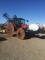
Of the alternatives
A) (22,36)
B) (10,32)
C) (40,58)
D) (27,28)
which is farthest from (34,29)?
(40,58)

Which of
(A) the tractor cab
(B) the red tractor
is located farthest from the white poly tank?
(A) the tractor cab

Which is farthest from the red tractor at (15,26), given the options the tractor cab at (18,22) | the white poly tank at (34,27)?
the white poly tank at (34,27)

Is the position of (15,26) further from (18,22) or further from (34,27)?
(34,27)

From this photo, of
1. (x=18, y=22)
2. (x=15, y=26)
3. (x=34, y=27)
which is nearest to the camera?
(x=34, y=27)

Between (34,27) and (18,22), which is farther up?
(18,22)

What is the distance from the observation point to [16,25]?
17.4 m

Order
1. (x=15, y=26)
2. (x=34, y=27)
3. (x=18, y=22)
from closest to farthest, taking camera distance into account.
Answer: (x=34, y=27) < (x=15, y=26) < (x=18, y=22)

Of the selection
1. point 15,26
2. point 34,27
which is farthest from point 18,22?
point 34,27

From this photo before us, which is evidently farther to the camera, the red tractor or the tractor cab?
the tractor cab

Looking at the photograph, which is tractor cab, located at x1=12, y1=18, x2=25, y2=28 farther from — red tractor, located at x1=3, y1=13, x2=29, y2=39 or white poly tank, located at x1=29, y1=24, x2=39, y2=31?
white poly tank, located at x1=29, y1=24, x2=39, y2=31

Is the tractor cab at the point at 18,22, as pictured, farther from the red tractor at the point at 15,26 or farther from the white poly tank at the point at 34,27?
the white poly tank at the point at 34,27

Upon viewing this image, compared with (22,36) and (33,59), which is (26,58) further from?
(22,36)

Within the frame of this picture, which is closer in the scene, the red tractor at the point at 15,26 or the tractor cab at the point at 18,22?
the red tractor at the point at 15,26

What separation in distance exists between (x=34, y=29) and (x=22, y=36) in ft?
6.59
